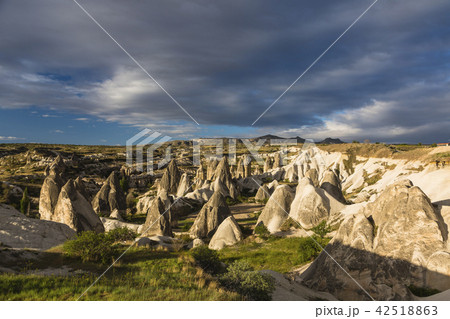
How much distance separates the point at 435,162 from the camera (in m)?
41.0

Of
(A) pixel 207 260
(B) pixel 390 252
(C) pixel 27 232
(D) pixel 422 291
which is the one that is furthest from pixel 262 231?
(C) pixel 27 232

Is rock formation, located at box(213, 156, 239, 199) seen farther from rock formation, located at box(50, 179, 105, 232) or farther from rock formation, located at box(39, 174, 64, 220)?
rock formation, located at box(50, 179, 105, 232)

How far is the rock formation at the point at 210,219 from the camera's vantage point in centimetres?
3083

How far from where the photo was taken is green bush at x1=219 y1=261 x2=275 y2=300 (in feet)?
36.4

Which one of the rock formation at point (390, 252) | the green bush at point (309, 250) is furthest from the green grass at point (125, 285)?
the green bush at point (309, 250)

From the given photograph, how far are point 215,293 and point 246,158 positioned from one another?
2783 inches

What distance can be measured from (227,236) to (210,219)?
4878 mm

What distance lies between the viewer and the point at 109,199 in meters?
46.6

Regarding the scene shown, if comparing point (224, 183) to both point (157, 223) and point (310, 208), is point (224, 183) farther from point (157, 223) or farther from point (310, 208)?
point (310, 208)

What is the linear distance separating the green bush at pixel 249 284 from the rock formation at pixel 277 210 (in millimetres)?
18703

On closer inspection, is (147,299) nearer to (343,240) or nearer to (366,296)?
(366,296)

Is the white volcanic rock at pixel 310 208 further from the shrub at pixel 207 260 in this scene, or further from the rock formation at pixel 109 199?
the rock formation at pixel 109 199

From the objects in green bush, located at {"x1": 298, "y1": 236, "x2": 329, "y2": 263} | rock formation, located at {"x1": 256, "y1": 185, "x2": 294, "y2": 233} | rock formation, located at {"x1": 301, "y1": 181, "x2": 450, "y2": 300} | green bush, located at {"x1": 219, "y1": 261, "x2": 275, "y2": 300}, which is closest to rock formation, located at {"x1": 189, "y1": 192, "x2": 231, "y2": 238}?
rock formation, located at {"x1": 256, "y1": 185, "x2": 294, "y2": 233}

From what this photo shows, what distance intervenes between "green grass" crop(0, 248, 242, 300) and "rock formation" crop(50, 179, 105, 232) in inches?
479
